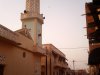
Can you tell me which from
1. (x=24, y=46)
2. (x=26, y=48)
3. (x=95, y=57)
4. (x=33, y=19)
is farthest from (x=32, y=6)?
(x=95, y=57)

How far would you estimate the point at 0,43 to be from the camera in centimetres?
1346

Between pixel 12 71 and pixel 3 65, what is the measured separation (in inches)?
66.4

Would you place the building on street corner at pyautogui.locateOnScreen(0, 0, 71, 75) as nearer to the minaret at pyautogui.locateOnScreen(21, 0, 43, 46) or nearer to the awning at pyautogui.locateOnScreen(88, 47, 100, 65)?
the minaret at pyautogui.locateOnScreen(21, 0, 43, 46)

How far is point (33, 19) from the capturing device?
2478 cm

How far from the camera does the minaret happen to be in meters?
24.6

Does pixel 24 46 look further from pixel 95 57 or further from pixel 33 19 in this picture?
pixel 95 57

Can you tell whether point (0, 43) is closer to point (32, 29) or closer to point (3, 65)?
point (3, 65)

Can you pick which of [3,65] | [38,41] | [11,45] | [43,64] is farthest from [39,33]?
[3,65]

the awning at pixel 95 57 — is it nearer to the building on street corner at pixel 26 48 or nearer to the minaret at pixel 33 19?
the building on street corner at pixel 26 48

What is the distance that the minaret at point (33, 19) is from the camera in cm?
2464

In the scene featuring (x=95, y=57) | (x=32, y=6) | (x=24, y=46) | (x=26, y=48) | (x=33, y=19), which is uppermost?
(x=32, y=6)

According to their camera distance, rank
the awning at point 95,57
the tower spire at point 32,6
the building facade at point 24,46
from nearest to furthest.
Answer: the awning at point 95,57
the building facade at point 24,46
the tower spire at point 32,6

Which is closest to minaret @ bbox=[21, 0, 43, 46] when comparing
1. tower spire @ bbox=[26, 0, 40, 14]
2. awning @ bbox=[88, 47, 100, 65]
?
tower spire @ bbox=[26, 0, 40, 14]

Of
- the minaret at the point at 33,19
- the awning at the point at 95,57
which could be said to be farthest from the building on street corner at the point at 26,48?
the awning at the point at 95,57
